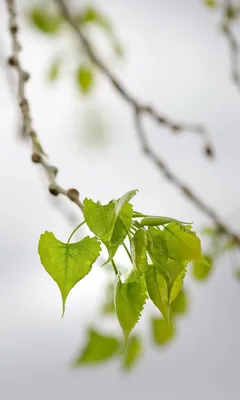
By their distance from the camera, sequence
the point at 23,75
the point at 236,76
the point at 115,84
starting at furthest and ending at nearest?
1. the point at 236,76
2. the point at 115,84
3. the point at 23,75

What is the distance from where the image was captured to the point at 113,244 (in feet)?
1.30

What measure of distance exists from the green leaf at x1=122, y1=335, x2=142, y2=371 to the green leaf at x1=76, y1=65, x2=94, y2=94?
0.43 m

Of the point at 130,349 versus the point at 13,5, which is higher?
the point at 13,5

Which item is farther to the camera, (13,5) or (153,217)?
(13,5)

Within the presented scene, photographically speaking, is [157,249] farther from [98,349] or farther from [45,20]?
[45,20]

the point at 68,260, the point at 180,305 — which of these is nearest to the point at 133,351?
the point at 180,305

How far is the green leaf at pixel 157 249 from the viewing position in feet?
1.33

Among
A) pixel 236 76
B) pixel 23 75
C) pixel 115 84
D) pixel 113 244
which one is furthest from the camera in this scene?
pixel 236 76

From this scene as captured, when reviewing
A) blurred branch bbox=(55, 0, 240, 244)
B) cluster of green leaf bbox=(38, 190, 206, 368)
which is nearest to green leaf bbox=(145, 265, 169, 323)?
cluster of green leaf bbox=(38, 190, 206, 368)

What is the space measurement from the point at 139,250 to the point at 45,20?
34.2 inches

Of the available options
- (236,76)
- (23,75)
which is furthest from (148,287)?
(236,76)

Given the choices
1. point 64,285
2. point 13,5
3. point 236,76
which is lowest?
point 64,285

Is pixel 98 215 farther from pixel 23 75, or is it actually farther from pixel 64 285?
pixel 23 75

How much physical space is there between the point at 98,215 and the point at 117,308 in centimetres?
6
